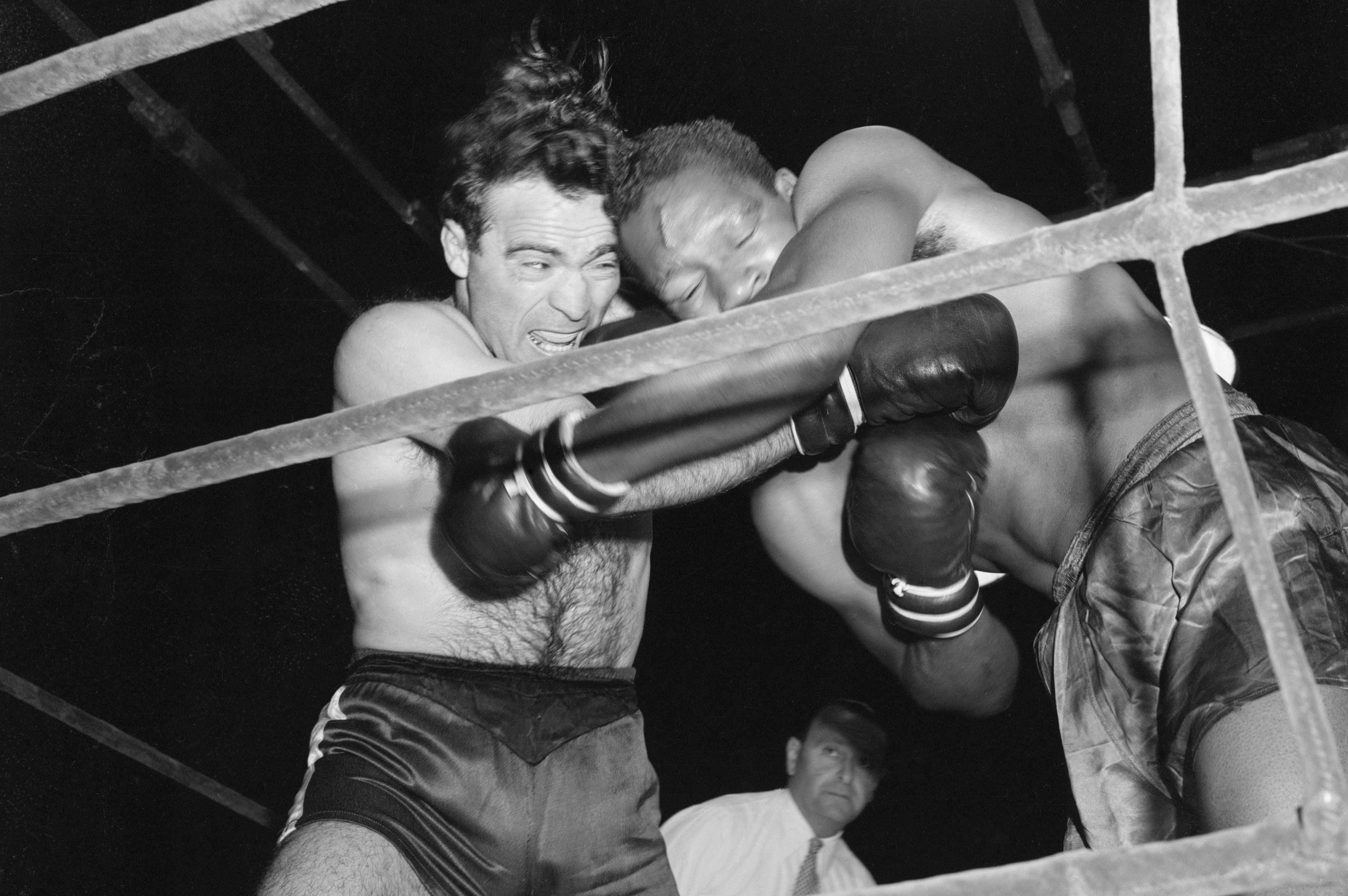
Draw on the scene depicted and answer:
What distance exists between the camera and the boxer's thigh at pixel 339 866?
4.56ft

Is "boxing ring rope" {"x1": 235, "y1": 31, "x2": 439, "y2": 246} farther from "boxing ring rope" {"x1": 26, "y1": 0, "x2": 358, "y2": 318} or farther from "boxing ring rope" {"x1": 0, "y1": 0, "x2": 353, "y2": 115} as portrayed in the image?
"boxing ring rope" {"x1": 0, "y1": 0, "x2": 353, "y2": 115}

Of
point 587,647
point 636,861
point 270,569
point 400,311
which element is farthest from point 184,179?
point 636,861

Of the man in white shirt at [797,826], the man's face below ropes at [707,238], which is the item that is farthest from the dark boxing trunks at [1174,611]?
the man in white shirt at [797,826]

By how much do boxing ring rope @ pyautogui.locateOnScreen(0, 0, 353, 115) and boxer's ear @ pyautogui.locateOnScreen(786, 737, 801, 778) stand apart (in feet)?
8.02

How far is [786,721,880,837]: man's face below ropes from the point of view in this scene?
278cm

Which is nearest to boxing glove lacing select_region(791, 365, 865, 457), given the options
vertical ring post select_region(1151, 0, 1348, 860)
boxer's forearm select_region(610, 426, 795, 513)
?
boxer's forearm select_region(610, 426, 795, 513)

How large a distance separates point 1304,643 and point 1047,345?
502 millimetres

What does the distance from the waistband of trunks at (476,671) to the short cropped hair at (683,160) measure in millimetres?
707

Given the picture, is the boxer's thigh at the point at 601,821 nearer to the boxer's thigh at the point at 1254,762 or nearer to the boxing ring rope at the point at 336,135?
the boxer's thigh at the point at 1254,762

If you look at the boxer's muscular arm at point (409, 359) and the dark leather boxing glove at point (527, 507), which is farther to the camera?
the boxer's muscular arm at point (409, 359)

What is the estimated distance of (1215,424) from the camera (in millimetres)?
647

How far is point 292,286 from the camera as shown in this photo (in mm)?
3297

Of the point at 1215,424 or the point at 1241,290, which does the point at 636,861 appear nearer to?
the point at 1215,424

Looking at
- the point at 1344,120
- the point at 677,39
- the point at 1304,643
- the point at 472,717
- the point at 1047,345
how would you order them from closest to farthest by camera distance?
the point at 1304,643 < the point at 1047,345 < the point at 472,717 < the point at 1344,120 < the point at 677,39
